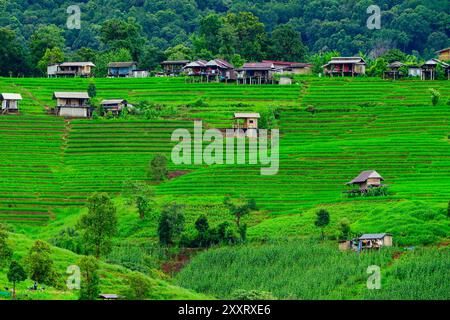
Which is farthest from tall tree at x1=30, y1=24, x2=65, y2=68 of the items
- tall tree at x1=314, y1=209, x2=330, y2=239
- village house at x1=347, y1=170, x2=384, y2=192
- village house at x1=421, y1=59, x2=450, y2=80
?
tall tree at x1=314, y1=209, x2=330, y2=239

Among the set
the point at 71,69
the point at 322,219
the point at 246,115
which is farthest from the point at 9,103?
the point at 322,219

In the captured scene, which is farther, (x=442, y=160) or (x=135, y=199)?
(x=442, y=160)

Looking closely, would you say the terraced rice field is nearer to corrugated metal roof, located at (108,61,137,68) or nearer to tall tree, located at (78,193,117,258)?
corrugated metal roof, located at (108,61,137,68)

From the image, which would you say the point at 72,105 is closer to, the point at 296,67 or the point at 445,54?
the point at 296,67

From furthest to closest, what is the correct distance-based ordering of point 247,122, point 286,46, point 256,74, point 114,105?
1. point 286,46
2. point 256,74
3. point 114,105
4. point 247,122
